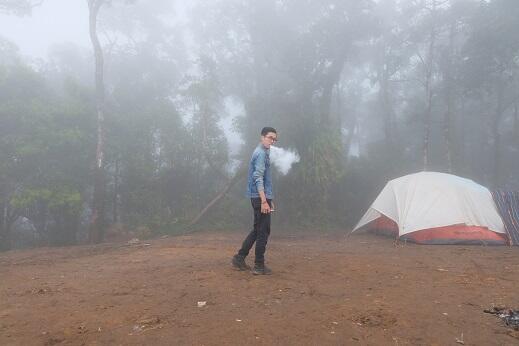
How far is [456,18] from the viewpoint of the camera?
2150cm

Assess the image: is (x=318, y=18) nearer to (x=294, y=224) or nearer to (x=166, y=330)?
(x=294, y=224)

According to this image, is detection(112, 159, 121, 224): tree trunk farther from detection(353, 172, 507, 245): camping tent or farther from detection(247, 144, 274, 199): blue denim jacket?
detection(247, 144, 274, 199): blue denim jacket

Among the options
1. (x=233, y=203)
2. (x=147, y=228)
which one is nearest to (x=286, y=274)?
(x=147, y=228)

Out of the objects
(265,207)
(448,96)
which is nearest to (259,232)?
(265,207)

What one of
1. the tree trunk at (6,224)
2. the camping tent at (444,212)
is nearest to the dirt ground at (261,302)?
the camping tent at (444,212)

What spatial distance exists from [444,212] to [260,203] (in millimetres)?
5821

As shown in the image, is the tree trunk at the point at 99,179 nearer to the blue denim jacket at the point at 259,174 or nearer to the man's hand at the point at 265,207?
the blue denim jacket at the point at 259,174

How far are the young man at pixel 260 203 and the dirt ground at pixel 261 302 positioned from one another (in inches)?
8.4

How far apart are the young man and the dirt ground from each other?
0.70 feet

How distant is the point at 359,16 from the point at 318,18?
8.10 ft

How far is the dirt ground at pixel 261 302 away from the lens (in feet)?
10.3

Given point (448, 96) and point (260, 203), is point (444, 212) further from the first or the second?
point (448, 96)

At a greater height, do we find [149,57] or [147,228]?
[149,57]

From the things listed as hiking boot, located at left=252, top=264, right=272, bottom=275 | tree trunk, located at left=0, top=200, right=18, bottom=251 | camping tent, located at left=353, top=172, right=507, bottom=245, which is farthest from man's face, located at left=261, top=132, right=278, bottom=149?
tree trunk, located at left=0, top=200, right=18, bottom=251
